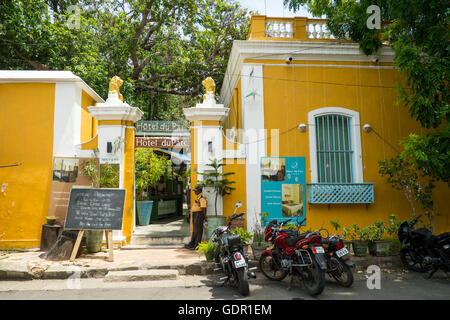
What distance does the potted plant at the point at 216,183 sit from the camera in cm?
746

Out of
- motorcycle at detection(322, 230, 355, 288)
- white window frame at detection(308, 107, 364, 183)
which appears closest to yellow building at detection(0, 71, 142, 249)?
white window frame at detection(308, 107, 364, 183)

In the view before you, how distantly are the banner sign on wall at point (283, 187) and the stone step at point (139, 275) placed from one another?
307 cm

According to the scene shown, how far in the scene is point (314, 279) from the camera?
16.0ft

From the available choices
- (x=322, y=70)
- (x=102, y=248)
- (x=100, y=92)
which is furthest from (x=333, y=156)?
(x=100, y=92)

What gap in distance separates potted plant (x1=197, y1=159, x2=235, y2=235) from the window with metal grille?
2481 mm

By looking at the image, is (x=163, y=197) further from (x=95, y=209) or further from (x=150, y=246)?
(x=95, y=209)

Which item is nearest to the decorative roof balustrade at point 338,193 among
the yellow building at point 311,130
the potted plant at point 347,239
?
the yellow building at point 311,130

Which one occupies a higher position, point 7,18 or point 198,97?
point 7,18

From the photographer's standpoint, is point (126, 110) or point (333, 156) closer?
point (126, 110)

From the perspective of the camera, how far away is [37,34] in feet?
41.7

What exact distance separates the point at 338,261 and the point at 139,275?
11.1ft

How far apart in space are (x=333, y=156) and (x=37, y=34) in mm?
11815

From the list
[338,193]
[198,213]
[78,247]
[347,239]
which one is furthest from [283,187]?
[78,247]

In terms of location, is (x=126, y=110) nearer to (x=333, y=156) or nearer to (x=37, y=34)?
(x=333, y=156)
